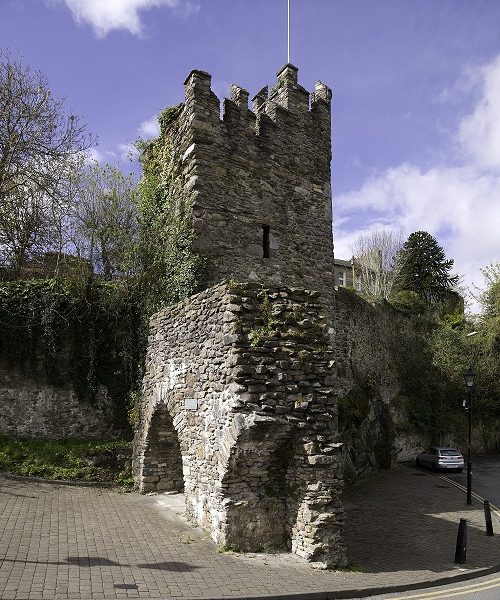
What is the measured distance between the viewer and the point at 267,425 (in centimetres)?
847

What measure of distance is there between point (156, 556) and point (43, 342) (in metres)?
8.83

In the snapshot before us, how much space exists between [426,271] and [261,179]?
27.8 m

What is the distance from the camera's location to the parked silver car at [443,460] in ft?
74.6

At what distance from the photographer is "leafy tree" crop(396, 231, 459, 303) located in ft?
130

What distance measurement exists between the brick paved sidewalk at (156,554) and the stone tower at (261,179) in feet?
21.7

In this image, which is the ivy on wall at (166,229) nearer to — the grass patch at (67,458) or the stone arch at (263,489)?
the grass patch at (67,458)

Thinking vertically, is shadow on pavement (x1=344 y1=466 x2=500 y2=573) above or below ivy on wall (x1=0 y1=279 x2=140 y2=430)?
below

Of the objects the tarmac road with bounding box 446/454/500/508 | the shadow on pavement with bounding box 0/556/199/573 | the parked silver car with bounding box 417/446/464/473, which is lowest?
the tarmac road with bounding box 446/454/500/508

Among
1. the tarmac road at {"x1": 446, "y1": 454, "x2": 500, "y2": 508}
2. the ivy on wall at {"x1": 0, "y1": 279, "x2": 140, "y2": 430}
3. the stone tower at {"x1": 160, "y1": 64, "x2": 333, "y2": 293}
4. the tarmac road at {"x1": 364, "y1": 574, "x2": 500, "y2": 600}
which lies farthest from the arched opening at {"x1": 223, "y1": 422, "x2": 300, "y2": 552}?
the tarmac road at {"x1": 446, "y1": 454, "x2": 500, "y2": 508}

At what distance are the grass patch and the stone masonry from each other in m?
0.80

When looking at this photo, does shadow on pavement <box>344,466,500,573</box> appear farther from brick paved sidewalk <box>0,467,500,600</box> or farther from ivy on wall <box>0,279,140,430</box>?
ivy on wall <box>0,279,140,430</box>

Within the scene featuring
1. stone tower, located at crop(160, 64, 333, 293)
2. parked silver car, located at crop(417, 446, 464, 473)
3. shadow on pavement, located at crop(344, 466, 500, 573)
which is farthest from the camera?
parked silver car, located at crop(417, 446, 464, 473)

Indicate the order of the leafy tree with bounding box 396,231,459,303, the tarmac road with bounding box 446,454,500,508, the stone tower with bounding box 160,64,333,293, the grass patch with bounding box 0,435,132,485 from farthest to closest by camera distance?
1. the leafy tree with bounding box 396,231,459,303
2. the tarmac road with bounding box 446,454,500,508
3. the stone tower with bounding box 160,64,333,293
4. the grass patch with bounding box 0,435,132,485

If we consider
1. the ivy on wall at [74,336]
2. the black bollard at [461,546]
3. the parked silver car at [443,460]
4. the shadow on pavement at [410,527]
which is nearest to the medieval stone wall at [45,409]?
the ivy on wall at [74,336]
